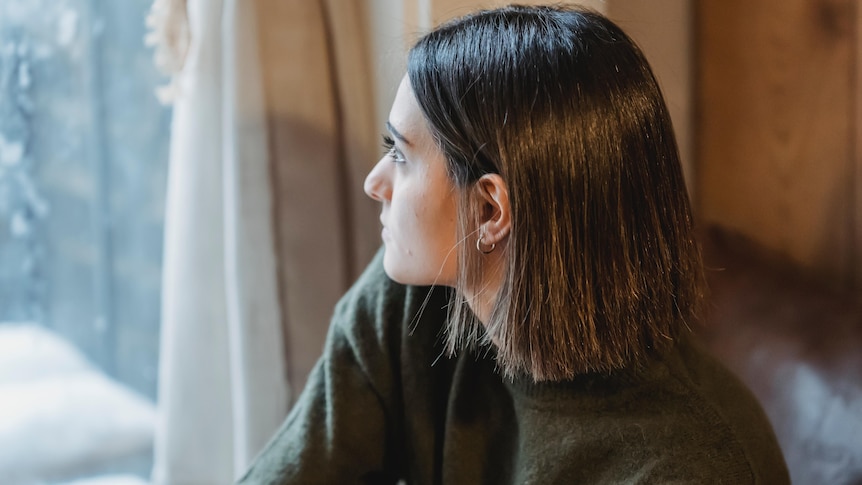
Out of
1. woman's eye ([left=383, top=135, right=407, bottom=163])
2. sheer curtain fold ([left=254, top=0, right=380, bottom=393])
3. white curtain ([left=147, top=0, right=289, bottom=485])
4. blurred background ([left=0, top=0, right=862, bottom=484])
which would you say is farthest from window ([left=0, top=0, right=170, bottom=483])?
woman's eye ([left=383, top=135, right=407, bottom=163])

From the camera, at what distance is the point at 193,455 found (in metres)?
1.24

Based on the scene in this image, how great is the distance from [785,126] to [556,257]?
0.60 m

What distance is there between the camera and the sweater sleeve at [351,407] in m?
0.94

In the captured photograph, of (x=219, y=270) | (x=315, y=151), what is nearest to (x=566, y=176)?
(x=315, y=151)

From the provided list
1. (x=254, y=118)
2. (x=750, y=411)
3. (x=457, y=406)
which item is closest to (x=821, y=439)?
(x=750, y=411)

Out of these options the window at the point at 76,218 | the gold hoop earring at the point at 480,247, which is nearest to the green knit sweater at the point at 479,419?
the gold hoop earring at the point at 480,247

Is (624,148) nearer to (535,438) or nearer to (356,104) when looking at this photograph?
(535,438)

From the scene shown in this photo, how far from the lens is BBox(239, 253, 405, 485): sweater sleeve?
945 mm

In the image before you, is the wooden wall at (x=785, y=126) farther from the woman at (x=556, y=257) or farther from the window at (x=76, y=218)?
the window at (x=76, y=218)

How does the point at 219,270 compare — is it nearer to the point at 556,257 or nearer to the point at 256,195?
the point at 256,195

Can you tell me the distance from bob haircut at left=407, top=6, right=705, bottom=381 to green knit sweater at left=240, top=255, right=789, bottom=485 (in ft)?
0.18

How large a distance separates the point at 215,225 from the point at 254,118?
15 cm

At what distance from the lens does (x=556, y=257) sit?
0.78 metres

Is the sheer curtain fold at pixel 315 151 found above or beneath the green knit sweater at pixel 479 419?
above
